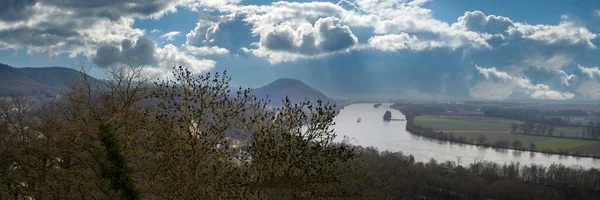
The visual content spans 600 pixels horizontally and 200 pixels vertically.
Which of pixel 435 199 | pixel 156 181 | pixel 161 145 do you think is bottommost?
pixel 435 199

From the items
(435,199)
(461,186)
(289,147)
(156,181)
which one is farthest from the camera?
(461,186)

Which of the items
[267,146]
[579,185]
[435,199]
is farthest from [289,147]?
[579,185]

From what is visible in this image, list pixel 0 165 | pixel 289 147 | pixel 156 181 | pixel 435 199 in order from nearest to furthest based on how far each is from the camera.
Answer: pixel 289 147 → pixel 156 181 → pixel 0 165 → pixel 435 199

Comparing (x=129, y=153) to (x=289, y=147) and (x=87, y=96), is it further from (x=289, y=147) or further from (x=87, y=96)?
(x=289, y=147)

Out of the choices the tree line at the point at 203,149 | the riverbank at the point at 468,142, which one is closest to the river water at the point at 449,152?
the riverbank at the point at 468,142

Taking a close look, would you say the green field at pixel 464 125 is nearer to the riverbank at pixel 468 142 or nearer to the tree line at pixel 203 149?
the riverbank at pixel 468 142

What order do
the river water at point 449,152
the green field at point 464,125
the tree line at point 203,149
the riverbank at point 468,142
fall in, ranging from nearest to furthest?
the tree line at point 203,149 < the river water at point 449,152 < the riverbank at point 468,142 < the green field at point 464,125

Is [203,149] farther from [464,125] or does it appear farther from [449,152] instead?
[464,125]

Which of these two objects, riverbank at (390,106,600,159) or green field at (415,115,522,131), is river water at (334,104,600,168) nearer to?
riverbank at (390,106,600,159)

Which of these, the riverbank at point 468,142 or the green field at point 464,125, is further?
the green field at point 464,125

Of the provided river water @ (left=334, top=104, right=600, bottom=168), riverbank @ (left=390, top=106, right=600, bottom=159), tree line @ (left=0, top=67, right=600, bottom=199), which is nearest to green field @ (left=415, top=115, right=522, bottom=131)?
riverbank @ (left=390, top=106, right=600, bottom=159)

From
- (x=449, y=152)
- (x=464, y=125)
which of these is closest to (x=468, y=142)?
(x=449, y=152)
